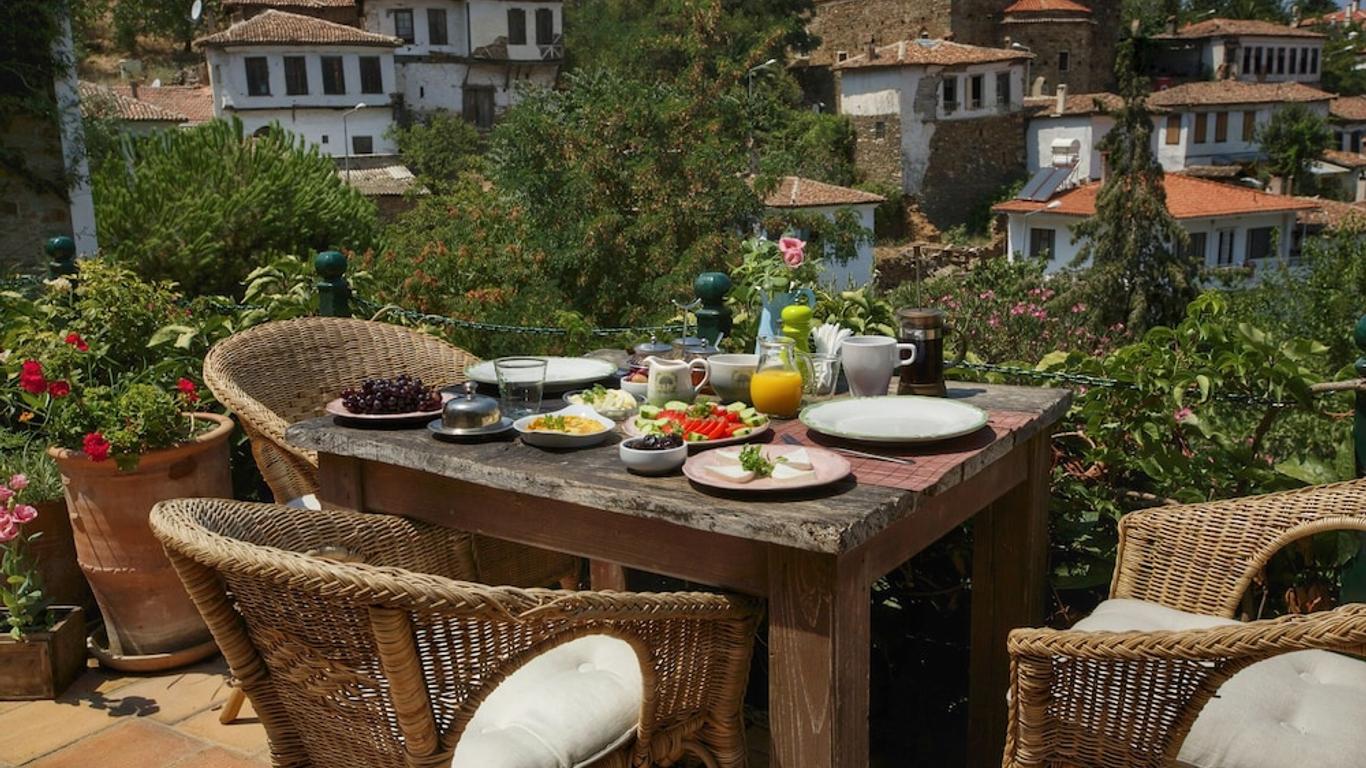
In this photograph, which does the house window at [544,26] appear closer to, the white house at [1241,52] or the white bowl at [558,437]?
the white house at [1241,52]

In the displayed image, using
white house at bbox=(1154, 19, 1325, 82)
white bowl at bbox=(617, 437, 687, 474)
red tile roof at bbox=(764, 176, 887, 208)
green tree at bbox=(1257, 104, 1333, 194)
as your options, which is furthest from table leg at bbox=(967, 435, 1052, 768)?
white house at bbox=(1154, 19, 1325, 82)

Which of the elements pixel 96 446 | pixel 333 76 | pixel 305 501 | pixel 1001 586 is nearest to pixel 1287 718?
pixel 1001 586

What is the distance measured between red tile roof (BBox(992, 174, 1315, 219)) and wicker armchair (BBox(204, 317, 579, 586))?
2754cm

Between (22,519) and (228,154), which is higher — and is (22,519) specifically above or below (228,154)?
below

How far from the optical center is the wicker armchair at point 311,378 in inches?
104

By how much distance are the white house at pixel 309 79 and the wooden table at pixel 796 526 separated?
30.5 meters

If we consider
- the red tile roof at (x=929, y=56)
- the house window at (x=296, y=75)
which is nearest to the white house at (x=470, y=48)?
the house window at (x=296, y=75)

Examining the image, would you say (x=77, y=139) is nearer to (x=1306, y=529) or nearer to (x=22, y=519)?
(x=22, y=519)

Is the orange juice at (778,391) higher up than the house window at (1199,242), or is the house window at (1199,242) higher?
the orange juice at (778,391)

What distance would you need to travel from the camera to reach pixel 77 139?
285 inches

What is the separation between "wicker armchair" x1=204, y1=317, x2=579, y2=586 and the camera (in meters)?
2.65

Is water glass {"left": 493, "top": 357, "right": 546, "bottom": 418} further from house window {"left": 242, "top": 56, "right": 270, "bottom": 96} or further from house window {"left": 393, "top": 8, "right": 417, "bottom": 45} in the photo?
house window {"left": 393, "top": 8, "right": 417, "bottom": 45}

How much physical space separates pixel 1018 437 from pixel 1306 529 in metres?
0.49

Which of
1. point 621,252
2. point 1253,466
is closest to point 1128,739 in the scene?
point 1253,466
